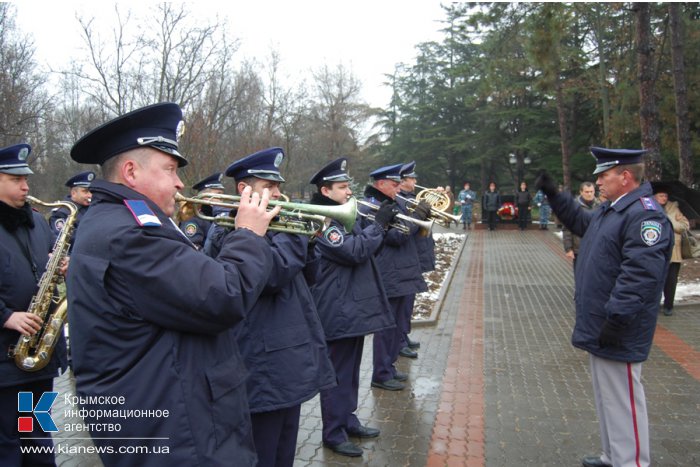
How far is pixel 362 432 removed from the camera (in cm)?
442

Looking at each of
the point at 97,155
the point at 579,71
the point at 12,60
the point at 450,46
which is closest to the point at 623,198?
the point at 97,155

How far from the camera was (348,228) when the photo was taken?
3439mm

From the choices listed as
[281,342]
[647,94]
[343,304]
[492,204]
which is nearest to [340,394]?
[343,304]

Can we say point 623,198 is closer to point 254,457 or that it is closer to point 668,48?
point 254,457

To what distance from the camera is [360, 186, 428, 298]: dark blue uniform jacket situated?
570 centimetres

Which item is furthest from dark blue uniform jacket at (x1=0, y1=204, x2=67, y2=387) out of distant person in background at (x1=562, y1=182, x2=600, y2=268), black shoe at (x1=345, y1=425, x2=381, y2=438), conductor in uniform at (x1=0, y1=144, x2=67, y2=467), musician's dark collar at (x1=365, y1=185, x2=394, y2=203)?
distant person in background at (x1=562, y1=182, x2=600, y2=268)

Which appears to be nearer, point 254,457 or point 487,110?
point 254,457

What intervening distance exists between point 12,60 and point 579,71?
26993mm

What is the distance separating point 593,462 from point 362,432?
6.02 ft

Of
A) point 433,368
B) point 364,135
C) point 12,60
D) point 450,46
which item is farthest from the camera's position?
point 364,135

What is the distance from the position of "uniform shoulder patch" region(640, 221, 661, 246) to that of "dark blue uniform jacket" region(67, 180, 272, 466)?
274cm

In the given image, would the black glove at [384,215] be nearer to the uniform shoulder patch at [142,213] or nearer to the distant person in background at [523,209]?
the uniform shoulder patch at [142,213]

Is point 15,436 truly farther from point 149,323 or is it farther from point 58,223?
point 58,223

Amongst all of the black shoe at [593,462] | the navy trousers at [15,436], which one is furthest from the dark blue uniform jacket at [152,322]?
the black shoe at [593,462]
